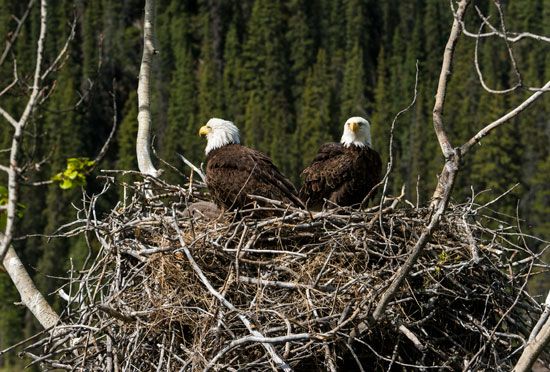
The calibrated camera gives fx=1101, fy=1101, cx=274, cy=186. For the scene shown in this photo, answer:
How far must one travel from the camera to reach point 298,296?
260 inches

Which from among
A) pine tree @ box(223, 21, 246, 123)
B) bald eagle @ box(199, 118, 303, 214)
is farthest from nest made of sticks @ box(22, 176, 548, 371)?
pine tree @ box(223, 21, 246, 123)

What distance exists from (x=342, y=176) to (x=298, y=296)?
Answer: 202 cm

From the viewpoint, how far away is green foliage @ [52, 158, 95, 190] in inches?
219

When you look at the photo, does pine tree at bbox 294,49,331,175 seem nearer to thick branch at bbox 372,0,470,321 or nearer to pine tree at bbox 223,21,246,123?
pine tree at bbox 223,21,246,123

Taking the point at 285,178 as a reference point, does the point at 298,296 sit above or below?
below

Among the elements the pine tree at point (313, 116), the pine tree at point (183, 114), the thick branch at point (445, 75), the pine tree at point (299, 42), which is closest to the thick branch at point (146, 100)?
the thick branch at point (445, 75)

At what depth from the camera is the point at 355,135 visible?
28.4 feet

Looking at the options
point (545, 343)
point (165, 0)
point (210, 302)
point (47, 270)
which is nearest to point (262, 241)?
point (210, 302)

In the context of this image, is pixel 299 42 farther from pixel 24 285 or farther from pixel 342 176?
pixel 24 285

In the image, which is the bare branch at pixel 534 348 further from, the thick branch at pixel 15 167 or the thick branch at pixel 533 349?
the thick branch at pixel 15 167

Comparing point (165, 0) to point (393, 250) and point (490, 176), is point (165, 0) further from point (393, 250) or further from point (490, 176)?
point (393, 250)

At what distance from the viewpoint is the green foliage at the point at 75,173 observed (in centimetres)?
557

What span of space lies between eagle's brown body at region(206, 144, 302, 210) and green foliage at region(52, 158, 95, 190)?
2.21 metres

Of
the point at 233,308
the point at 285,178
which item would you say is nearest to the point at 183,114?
the point at 285,178
